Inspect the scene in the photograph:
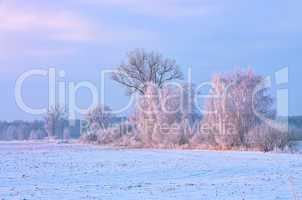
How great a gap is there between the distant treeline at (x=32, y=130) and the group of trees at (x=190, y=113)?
35461 millimetres

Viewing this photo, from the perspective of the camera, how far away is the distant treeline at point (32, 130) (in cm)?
12788

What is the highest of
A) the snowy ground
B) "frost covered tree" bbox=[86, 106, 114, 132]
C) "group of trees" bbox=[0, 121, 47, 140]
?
"frost covered tree" bbox=[86, 106, 114, 132]

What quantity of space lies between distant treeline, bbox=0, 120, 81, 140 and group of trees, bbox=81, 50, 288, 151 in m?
35.5

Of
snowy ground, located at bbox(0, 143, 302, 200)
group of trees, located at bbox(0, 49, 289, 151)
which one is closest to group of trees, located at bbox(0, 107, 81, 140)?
group of trees, located at bbox(0, 49, 289, 151)

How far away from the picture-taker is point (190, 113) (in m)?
77.2

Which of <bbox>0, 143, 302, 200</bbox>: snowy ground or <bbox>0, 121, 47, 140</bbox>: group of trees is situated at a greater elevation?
<bbox>0, 143, 302, 200</bbox>: snowy ground

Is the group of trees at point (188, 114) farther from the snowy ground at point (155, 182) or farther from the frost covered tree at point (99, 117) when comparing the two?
the snowy ground at point (155, 182)

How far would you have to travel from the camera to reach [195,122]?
73.8 metres

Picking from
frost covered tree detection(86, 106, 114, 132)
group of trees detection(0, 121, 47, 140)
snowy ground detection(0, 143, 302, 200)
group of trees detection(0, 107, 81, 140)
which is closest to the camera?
snowy ground detection(0, 143, 302, 200)

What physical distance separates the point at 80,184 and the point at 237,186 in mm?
6574

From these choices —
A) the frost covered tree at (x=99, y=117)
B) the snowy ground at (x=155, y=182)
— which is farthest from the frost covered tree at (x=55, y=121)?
the snowy ground at (x=155, y=182)

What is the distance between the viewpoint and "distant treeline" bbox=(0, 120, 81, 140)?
128 m

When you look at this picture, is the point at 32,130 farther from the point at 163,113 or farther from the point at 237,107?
the point at 237,107

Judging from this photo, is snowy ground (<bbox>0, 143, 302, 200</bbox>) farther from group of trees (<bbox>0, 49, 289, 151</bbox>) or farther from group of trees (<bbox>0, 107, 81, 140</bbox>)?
group of trees (<bbox>0, 107, 81, 140</bbox>)
